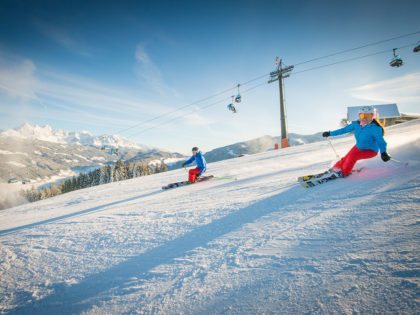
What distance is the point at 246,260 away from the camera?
2174 mm

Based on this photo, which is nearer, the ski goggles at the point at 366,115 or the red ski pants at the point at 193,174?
the ski goggles at the point at 366,115

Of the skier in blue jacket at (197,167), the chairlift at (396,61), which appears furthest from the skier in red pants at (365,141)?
the chairlift at (396,61)

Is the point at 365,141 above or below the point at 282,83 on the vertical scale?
below

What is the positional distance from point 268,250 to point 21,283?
2890 millimetres

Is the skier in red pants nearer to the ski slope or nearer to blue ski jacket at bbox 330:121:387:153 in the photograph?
blue ski jacket at bbox 330:121:387:153

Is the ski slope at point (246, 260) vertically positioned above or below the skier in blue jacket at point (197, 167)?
below

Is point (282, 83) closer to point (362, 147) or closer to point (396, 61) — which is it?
point (396, 61)

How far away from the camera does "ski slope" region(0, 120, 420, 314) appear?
1610 mm

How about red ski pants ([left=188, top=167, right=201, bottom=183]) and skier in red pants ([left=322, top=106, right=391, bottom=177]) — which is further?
red ski pants ([left=188, top=167, right=201, bottom=183])

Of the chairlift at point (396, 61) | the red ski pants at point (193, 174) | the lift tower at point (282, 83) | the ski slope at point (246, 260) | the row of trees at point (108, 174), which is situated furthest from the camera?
the row of trees at point (108, 174)

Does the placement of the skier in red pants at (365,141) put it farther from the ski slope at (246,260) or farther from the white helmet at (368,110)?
the ski slope at (246,260)

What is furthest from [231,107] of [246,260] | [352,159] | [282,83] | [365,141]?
[246,260]

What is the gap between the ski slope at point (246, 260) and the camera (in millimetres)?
1610

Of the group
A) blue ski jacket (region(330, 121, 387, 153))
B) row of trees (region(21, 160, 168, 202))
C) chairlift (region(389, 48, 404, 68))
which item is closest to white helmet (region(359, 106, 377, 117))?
blue ski jacket (region(330, 121, 387, 153))
